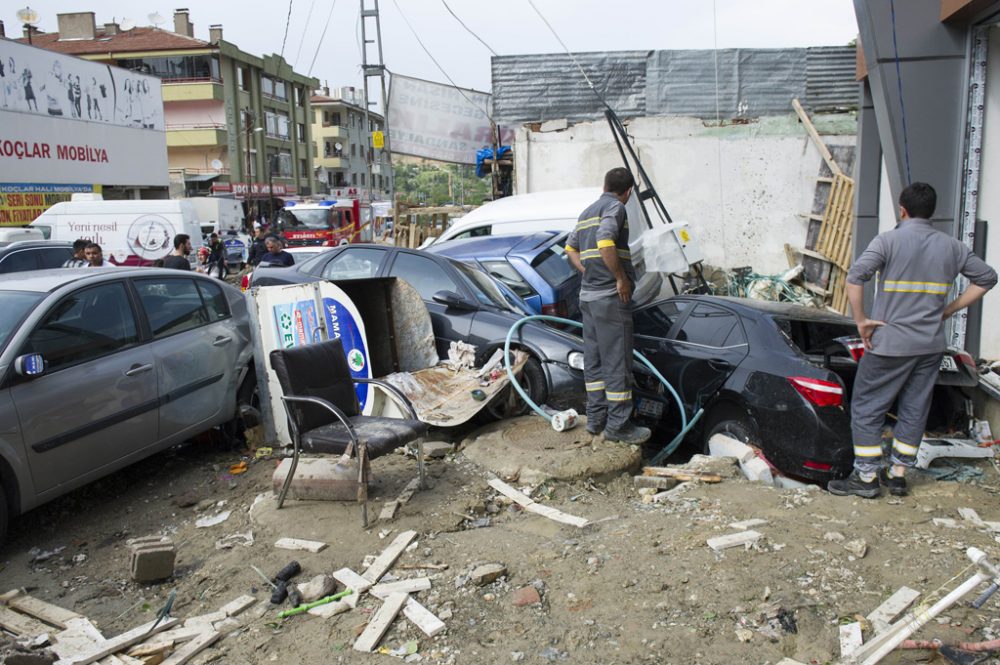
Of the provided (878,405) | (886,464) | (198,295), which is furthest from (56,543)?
(886,464)

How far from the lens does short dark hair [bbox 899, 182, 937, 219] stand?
4633 millimetres

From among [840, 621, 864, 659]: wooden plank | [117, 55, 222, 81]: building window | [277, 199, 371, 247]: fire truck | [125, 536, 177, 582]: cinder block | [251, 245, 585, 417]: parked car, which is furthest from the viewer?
[117, 55, 222, 81]: building window

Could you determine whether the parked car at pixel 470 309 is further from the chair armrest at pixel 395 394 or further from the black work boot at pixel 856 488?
the black work boot at pixel 856 488

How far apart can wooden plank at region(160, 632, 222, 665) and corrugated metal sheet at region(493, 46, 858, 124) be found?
13.7m

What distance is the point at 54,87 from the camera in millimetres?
25859

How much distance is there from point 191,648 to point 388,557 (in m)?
1.06

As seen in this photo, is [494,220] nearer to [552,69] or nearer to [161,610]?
[552,69]

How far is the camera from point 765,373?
528 cm

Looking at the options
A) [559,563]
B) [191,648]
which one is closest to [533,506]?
[559,563]

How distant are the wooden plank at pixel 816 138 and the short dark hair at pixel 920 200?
31.0 feet

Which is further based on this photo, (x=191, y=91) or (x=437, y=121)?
(x=191, y=91)

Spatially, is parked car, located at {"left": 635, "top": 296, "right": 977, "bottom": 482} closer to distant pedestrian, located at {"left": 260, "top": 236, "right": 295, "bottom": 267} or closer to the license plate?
the license plate

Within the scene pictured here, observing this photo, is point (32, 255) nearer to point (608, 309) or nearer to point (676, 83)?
point (608, 309)

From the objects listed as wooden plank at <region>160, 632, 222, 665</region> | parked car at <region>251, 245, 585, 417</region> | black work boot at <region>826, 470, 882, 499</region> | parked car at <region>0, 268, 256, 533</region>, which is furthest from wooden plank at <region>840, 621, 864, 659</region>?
parked car at <region>0, 268, 256, 533</region>
